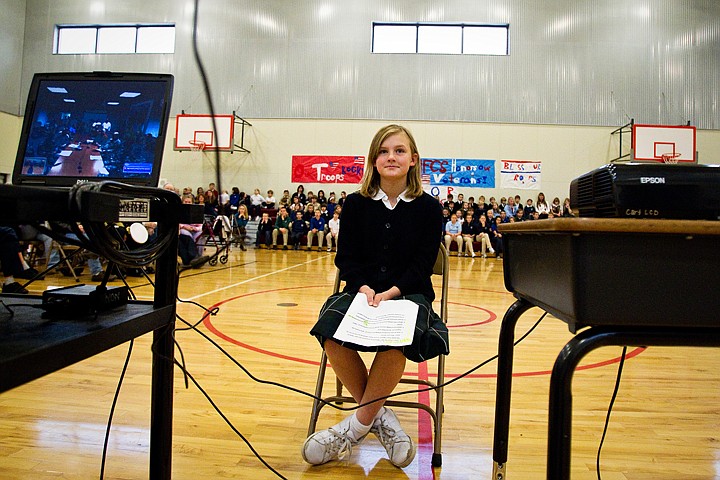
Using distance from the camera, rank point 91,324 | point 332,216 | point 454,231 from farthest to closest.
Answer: point 332,216
point 454,231
point 91,324

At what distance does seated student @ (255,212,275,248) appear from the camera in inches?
425

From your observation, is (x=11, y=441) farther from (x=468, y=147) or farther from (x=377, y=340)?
(x=468, y=147)

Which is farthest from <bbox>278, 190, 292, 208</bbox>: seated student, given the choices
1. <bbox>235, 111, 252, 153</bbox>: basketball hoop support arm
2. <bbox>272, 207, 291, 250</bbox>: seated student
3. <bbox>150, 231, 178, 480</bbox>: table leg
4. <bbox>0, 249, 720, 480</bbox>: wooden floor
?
<bbox>150, 231, 178, 480</bbox>: table leg

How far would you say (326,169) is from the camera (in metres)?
11.8

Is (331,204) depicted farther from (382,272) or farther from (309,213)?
(382,272)

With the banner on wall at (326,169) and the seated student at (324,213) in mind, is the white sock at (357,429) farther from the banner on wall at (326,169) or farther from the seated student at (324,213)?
the banner on wall at (326,169)

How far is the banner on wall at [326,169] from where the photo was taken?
38.3 feet

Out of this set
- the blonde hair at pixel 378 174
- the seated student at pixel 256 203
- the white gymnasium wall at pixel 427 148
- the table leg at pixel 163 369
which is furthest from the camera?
the white gymnasium wall at pixel 427 148

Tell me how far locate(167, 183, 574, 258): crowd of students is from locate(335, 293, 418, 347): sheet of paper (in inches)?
343

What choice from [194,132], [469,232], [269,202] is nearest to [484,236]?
[469,232]

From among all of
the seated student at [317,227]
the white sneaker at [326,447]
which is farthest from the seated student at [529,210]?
the white sneaker at [326,447]

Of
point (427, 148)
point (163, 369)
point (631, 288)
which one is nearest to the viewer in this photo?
point (631, 288)

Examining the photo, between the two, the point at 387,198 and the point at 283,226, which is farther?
the point at 283,226

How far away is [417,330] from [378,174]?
668 millimetres
